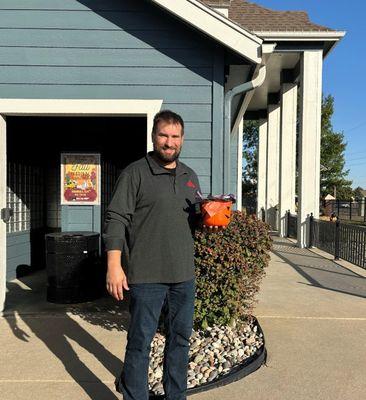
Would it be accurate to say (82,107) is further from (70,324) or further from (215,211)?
(215,211)

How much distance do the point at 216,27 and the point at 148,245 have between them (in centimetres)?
285

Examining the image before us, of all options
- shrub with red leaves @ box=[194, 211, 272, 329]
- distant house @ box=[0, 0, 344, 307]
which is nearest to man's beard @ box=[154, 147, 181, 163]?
shrub with red leaves @ box=[194, 211, 272, 329]

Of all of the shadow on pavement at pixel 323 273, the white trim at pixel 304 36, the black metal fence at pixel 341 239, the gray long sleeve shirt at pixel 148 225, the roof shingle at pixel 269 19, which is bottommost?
the shadow on pavement at pixel 323 273

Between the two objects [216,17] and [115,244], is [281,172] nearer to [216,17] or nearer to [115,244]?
[216,17]

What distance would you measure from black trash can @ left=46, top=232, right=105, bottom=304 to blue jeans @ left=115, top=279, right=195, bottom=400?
292 centimetres

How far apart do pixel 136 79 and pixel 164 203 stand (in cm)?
260

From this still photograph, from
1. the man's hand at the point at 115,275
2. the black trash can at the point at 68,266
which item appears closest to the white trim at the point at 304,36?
the black trash can at the point at 68,266

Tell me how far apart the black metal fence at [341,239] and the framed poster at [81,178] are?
5.29 metres

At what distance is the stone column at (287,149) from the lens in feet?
48.7

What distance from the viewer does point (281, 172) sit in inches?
599

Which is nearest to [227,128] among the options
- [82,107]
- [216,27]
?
[216,27]

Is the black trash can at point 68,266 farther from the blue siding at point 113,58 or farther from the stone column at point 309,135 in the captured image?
the stone column at point 309,135

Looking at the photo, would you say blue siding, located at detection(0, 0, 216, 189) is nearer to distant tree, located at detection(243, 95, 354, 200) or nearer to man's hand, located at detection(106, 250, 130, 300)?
man's hand, located at detection(106, 250, 130, 300)

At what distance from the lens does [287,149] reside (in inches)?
593
